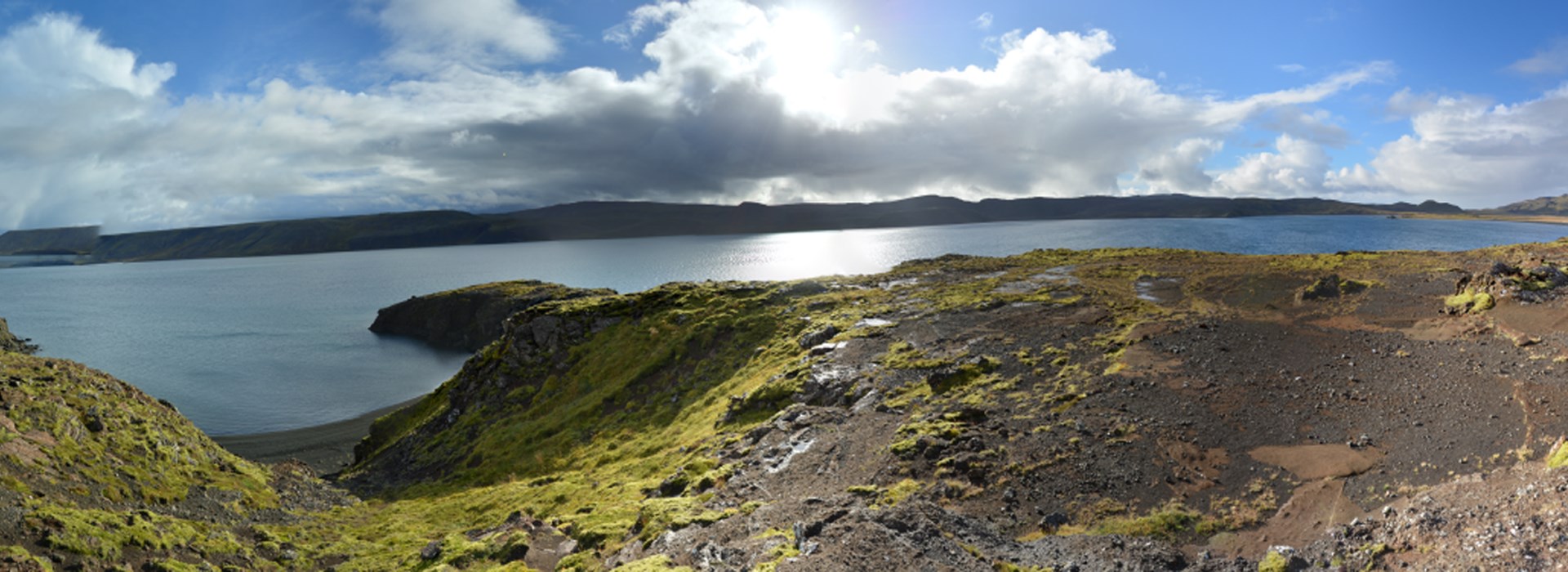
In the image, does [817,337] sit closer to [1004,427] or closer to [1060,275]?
[1004,427]

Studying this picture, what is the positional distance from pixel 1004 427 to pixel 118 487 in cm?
3285

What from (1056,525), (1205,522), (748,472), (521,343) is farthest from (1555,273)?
(521,343)

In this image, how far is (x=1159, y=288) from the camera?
1748 inches

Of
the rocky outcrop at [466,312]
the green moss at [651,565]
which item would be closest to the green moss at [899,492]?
the green moss at [651,565]

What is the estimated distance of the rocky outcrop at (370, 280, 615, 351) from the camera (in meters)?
102

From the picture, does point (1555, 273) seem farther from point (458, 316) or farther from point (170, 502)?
point (458, 316)

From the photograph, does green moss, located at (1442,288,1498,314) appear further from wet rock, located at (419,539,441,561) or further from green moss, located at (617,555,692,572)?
wet rock, located at (419,539,441,561)

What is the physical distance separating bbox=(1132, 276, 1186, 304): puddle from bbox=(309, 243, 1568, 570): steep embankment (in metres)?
0.39

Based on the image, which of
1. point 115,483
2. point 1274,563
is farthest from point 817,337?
point 115,483

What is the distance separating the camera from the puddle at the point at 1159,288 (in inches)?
1577

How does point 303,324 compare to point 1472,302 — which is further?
point 303,324

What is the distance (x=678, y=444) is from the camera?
30.2m

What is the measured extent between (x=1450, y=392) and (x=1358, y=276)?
25990mm

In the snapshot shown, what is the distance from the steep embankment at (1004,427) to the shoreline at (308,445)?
9380 mm
